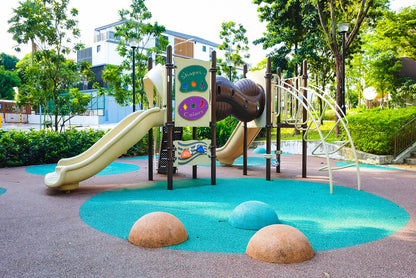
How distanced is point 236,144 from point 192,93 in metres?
3.98

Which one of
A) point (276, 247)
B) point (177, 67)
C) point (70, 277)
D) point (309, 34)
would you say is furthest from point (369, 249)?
point (309, 34)

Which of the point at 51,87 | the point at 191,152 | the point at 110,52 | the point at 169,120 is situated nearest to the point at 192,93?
the point at 169,120

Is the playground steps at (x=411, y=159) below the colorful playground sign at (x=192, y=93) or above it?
below

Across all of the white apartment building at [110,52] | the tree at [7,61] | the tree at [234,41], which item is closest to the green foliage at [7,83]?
the tree at [7,61]

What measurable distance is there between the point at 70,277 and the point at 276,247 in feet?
6.51

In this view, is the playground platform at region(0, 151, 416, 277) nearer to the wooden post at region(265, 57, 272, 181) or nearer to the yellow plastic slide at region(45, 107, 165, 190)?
the yellow plastic slide at region(45, 107, 165, 190)

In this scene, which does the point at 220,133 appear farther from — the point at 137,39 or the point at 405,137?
the point at 405,137

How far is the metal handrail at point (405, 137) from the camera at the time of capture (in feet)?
38.2

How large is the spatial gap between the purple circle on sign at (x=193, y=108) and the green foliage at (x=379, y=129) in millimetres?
7497

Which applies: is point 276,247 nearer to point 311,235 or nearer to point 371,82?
point 311,235

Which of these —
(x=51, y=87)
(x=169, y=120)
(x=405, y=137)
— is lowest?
(x=405, y=137)

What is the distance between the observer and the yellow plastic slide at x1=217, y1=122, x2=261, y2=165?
36.1 feet

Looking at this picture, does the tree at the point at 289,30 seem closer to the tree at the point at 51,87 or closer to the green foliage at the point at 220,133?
the green foliage at the point at 220,133

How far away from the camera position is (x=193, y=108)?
7.68m
